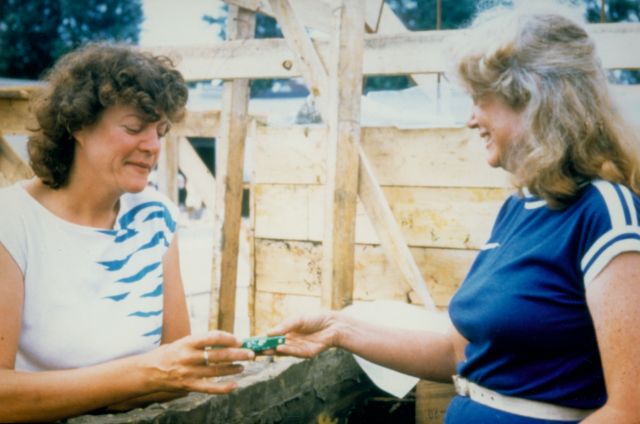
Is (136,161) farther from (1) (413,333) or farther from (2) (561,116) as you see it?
(2) (561,116)

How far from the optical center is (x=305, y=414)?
8.57 ft

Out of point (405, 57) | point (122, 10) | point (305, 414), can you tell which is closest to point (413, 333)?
point (305, 414)

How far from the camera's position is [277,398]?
2.45m

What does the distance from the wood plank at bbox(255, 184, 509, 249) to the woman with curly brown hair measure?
5.46ft

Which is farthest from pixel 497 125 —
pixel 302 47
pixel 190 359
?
pixel 302 47

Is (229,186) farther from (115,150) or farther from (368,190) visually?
(115,150)

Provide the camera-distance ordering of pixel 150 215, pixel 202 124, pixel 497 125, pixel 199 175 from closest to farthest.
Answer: pixel 497 125 < pixel 150 215 < pixel 202 124 < pixel 199 175

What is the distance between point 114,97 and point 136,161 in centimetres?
21

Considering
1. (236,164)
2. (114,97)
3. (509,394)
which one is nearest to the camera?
(509,394)

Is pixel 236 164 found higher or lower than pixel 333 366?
higher

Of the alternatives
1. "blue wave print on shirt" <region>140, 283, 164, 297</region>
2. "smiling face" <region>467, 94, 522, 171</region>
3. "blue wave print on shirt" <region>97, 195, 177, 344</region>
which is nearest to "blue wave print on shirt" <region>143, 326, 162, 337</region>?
"blue wave print on shirt" <region>97, 195, 177, 344</region>

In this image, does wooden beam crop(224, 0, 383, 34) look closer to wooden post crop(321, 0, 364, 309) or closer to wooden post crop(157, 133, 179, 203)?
wooden post crop(321, 0, 364, 309)

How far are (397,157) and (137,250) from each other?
75.7 inches

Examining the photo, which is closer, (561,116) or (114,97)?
(561,116)
